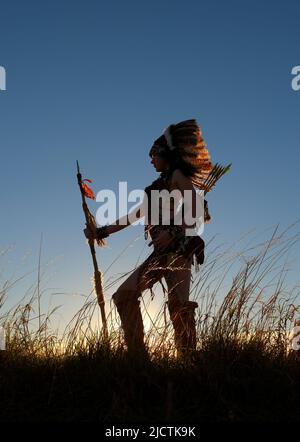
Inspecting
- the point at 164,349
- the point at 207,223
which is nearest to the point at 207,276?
the point at 207,223

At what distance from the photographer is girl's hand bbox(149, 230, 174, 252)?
5.34 m

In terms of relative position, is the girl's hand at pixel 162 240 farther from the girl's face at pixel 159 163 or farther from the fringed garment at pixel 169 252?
the girl's face at pixel 159 163

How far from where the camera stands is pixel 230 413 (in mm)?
3820

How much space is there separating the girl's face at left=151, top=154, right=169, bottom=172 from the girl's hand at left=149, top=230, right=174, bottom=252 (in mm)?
694

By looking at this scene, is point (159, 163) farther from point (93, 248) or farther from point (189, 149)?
point (93, 248)

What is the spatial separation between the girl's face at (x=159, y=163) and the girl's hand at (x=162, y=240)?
694 millimetres

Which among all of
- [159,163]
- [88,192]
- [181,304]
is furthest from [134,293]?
[88,192]

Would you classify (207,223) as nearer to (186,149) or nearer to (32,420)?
(186,149)

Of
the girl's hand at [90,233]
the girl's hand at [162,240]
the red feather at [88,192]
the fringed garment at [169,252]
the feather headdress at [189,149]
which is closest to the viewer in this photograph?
the fringed garment at [169,252]

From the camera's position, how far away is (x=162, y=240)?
5340 millimetres

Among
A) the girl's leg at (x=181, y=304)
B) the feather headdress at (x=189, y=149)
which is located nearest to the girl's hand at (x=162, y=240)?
the girl's leg at (x=181, y=304)

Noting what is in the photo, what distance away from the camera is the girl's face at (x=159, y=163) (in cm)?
571

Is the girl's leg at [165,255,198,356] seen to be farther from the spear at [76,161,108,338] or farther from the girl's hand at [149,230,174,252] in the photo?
the spear at [76,161,108,338]
